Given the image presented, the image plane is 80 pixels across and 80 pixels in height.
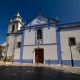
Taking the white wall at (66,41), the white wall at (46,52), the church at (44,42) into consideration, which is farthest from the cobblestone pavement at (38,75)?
the white wall at (46,52)

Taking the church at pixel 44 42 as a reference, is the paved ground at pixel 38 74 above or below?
below

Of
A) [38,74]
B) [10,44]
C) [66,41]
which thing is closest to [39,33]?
[66,41]

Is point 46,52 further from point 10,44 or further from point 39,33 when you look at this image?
point 10,44

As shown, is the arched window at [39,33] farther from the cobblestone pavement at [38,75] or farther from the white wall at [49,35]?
the cobblestone pavement at [38,75]

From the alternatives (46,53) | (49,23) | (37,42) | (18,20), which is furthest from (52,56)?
(18,20)

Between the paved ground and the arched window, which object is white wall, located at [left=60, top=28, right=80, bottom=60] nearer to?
the arched window

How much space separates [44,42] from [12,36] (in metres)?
7.96

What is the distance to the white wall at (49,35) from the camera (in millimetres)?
16219

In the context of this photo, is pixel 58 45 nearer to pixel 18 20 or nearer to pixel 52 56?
pixel 52 56

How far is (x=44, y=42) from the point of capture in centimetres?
1653

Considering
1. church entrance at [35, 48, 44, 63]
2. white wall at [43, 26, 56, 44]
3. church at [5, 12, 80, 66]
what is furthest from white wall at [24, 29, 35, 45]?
white wall at [43, 26, 56, 44]

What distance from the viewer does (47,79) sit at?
527 centimetres

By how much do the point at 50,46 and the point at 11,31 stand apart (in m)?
10.3

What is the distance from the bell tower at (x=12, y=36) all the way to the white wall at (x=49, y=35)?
22.6ft
